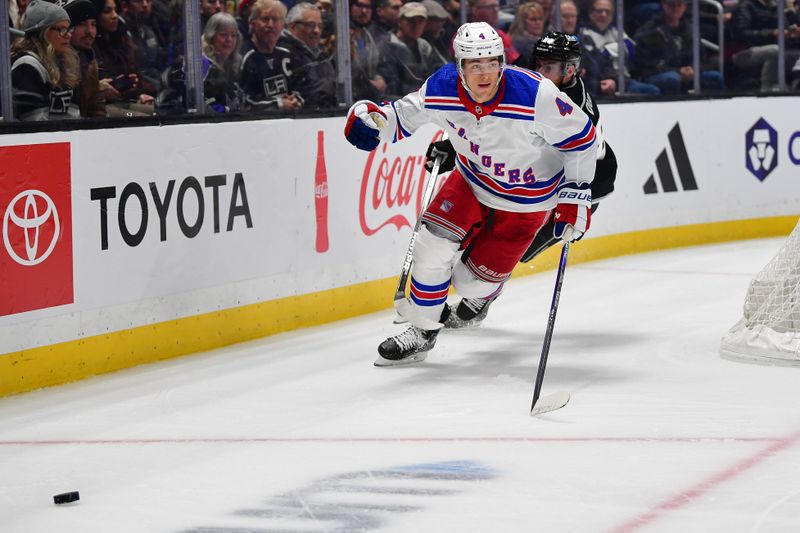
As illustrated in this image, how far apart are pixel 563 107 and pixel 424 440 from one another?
1.37 m

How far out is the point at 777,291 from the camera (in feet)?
15.6

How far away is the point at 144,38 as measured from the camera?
17.1 feet

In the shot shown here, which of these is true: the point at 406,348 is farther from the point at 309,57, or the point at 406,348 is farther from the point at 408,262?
the point at 309,57

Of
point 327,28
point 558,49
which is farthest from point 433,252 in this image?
point 327,28

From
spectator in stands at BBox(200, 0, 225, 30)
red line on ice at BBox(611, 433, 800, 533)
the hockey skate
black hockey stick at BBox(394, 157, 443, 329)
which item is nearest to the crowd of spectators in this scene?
spectator in stands at BBox(200, 0, 225, 30)

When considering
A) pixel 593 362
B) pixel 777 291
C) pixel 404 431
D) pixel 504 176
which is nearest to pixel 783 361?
pixel 777 291

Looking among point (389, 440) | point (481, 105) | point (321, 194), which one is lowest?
point (389, 440)

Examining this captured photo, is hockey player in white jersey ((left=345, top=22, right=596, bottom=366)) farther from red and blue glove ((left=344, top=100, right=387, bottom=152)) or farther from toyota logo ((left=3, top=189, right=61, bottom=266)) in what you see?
toyota logo ((left=3, top=189, right=61, bottom=266))

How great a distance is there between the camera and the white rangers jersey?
4516 mm

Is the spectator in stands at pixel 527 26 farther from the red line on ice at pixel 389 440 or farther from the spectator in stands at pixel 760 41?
the red line on ice at pixel 389 440

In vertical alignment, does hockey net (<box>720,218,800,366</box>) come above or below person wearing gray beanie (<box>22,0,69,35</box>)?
below

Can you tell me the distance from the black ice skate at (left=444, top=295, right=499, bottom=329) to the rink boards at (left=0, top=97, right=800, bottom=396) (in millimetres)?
681

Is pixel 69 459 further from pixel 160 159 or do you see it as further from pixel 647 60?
pixel 647 60

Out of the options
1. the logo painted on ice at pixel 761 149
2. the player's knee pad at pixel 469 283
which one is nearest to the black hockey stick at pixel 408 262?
the player's knee pad at pixel 469 283
